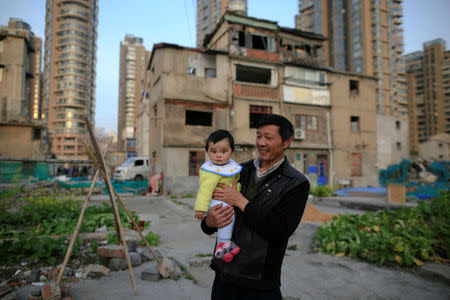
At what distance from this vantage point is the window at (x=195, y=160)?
17000 mm

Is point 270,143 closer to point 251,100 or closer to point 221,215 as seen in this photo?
point 221,215

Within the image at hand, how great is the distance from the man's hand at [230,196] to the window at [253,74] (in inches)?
727

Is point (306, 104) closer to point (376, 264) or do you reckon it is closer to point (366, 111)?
point (366, 111)

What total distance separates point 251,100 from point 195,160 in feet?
19.6

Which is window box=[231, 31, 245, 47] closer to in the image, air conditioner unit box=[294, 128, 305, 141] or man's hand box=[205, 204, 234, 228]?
air conditioner unit box=[294, 128, 305, 141]

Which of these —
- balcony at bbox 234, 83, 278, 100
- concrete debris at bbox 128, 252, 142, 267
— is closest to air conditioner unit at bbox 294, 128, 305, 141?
balcony at bbox 234, 83, 278, 100

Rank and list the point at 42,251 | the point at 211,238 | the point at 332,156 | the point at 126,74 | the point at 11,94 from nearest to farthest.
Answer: the point at 42,251 → the point at 211,238 → the point at 332,156 → the point at 11,94 → the point at 126,74

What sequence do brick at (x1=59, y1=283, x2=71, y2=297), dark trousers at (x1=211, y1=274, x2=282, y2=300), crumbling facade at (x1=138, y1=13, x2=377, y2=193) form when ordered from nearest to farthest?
dark trousers at (x1=211, y1=274, x2=282, y2=300)
brick at (x1=59, y1=283, x2=71, y2=297)
crumbling facade at (x1=138, y1=13, x2=377, y2=193)

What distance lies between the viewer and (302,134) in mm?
19844

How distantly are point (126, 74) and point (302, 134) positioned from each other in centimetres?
A: 8331

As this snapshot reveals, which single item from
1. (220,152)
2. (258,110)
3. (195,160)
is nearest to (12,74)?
(195,160)

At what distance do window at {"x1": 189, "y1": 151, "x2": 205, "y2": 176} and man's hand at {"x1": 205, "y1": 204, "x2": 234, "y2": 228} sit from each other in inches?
606

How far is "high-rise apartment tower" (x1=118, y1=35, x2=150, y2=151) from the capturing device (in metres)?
87.3

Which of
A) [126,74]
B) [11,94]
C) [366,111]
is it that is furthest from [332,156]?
[126,74]
